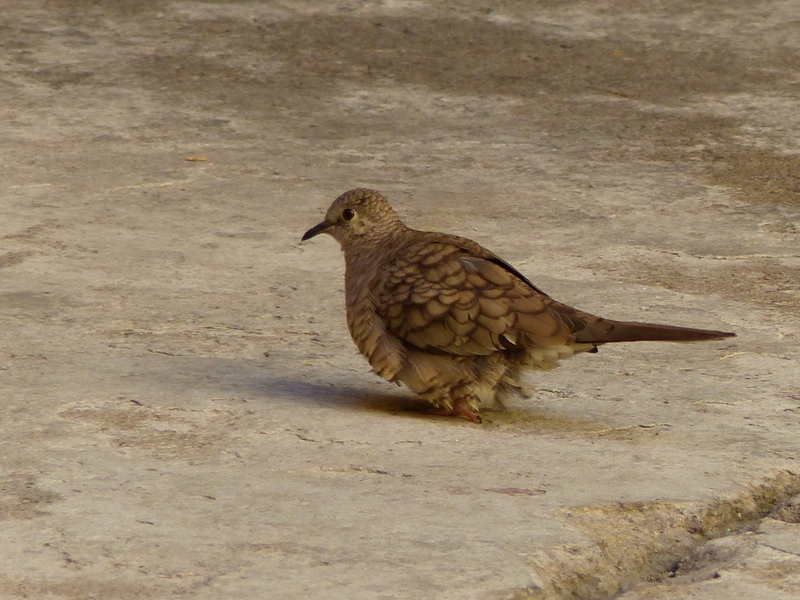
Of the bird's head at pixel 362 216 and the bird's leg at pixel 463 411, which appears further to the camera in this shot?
the bird's head at pixel 362 216

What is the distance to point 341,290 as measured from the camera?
4.77 m

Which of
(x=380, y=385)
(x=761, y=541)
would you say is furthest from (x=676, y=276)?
(x=761, y=541)

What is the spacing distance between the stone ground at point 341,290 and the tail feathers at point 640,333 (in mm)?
241

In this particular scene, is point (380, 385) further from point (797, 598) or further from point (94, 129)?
point (94, 129)

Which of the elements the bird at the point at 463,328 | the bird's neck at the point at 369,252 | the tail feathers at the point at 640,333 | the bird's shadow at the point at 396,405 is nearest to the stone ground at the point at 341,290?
the bird's shadow at the point at 396,405

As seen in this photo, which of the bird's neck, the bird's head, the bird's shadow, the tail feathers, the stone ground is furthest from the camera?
the bird's head

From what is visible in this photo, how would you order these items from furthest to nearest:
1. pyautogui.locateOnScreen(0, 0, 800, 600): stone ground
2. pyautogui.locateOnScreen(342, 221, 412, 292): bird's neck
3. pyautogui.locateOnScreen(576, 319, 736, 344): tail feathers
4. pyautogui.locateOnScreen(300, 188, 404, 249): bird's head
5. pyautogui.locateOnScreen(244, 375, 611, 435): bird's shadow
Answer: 1. pyautogui.locateOnScreen(300, 188, 404, 249): bird's head
2. pyautogui.locateOnScreen(342, 221, 412, 292): bird's neck
3. pyautogui.locateOnScreen(244, 375, 611, 435): bird's shadow
4. pyautogui.locateOnScreen(576, 319, 736, 344): tail feathers
5. pyautogui.locateOnScreen(0, 0, 800, 600): stone ground

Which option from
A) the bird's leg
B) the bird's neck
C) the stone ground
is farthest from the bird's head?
the bird's leg

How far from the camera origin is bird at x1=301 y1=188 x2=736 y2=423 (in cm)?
356

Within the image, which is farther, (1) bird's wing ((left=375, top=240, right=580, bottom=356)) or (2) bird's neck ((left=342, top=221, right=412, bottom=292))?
(2) bird's neck ((left=342, top=221, right=412, bottom=292))

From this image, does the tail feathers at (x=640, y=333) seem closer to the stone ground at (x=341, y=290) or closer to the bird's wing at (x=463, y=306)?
the bird's wing at (x=463, y=306)

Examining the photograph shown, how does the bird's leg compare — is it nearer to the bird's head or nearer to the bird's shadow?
the bird's shadow

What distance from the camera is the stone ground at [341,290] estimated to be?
274cm

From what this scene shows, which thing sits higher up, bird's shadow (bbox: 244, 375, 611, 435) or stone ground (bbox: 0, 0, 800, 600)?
stone ground (bbox: 0, 0, 800, 600)
